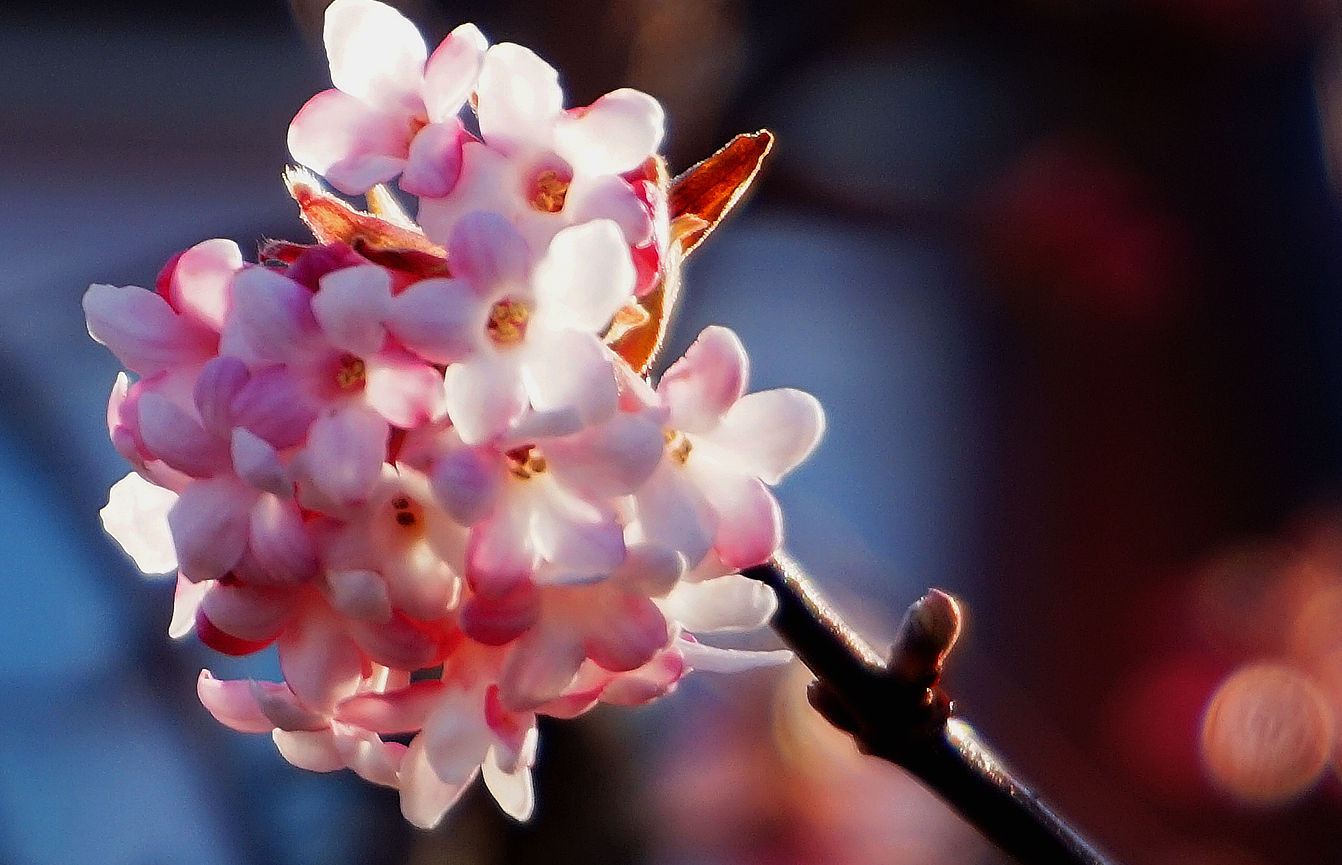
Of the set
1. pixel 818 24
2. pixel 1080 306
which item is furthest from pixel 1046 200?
pixel 818 24

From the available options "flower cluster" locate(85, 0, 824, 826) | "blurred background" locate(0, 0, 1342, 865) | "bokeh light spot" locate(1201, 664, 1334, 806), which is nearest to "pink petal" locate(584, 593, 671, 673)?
"flower cluster" locate(85, 0, 824, 826)

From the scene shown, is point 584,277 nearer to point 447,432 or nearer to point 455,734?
point 447,432

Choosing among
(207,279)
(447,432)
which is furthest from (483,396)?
(207,279)

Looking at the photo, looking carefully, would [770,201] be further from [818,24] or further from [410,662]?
[410,662]

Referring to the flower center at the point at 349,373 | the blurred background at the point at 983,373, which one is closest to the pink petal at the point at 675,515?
the flower center at the point at 349,373

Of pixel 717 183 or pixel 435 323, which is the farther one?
pixel 717 183

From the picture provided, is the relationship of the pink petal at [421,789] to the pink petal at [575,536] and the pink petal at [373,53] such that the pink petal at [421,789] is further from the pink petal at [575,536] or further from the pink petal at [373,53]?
the pink petal at [373,53]
